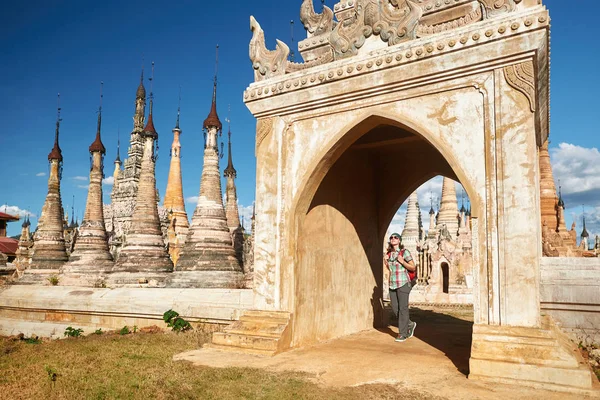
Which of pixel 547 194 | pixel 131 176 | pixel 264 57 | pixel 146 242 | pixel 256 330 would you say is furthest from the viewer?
pixel 131 176

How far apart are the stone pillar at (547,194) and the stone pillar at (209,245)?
31.2 feet

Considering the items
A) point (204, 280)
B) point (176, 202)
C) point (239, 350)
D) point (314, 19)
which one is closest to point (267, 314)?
point (239, 350)

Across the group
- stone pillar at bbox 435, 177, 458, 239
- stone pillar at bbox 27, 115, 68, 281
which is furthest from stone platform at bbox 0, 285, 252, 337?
stone pillar at bbox 435, 177, 458, 239

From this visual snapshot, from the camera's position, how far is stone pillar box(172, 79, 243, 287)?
16375mm

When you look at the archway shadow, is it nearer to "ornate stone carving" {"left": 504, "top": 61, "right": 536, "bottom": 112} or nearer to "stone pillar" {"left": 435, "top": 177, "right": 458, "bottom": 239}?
"ornate stone carving" {"left": 504, "top": 61, "right": 536, "bottom": 112}

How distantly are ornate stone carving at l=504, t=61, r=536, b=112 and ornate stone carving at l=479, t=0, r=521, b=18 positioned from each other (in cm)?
71

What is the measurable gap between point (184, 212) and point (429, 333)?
2331cm

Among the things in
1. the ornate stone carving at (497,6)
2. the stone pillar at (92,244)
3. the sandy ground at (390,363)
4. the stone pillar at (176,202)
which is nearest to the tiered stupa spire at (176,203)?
the stone pillar at (176,202)

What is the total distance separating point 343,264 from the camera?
8.43 meters

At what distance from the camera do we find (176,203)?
112ft

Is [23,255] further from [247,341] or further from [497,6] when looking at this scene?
[497,6]

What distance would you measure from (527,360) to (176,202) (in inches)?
1224

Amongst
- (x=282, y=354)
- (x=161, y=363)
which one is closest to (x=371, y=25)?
(x=282, y=354)

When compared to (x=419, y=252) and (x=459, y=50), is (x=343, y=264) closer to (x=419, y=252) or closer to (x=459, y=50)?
(x=459, y=50)
